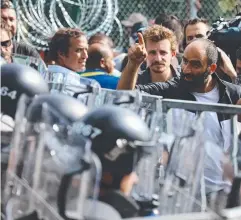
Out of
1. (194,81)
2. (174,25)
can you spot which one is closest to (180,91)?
(194,81)

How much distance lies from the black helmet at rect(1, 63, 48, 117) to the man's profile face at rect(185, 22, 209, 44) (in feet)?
11.2

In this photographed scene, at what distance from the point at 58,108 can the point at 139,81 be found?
2.45m

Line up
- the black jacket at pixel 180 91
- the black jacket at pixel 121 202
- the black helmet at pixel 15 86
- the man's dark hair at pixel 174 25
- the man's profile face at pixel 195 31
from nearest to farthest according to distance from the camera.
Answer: the black jacket at pixel 121 202 → the black helmet at pixel 15 86 → the black jacket at pixel 180 91 → the man's profile face at pixel 195 31 → the man's dark hair at pixel 174 25

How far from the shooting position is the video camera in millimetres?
6980

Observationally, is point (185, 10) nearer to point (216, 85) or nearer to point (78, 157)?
point (216, 85)

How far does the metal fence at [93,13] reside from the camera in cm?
848

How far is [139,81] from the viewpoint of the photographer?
5922 mm

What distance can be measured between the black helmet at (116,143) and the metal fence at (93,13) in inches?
196

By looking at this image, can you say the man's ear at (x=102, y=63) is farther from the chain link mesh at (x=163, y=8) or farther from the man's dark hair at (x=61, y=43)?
the chain link mesh at (x=163, y=8)

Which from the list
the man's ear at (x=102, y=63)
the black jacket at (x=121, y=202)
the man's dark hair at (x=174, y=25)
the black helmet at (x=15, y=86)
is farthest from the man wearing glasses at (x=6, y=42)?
the man's dark hair at (x=174, y=25)

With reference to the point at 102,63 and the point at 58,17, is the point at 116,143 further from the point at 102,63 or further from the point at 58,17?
the point at 58,17

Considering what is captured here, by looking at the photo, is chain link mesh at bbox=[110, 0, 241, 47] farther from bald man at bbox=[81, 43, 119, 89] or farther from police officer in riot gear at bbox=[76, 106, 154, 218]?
police officer in riot gear at bbox=[76, 106, 154, 218]

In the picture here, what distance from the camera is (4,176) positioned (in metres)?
3.51

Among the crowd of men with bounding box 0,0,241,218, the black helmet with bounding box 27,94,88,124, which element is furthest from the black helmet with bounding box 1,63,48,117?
the black helmet with bounding box 27,94,88,124
